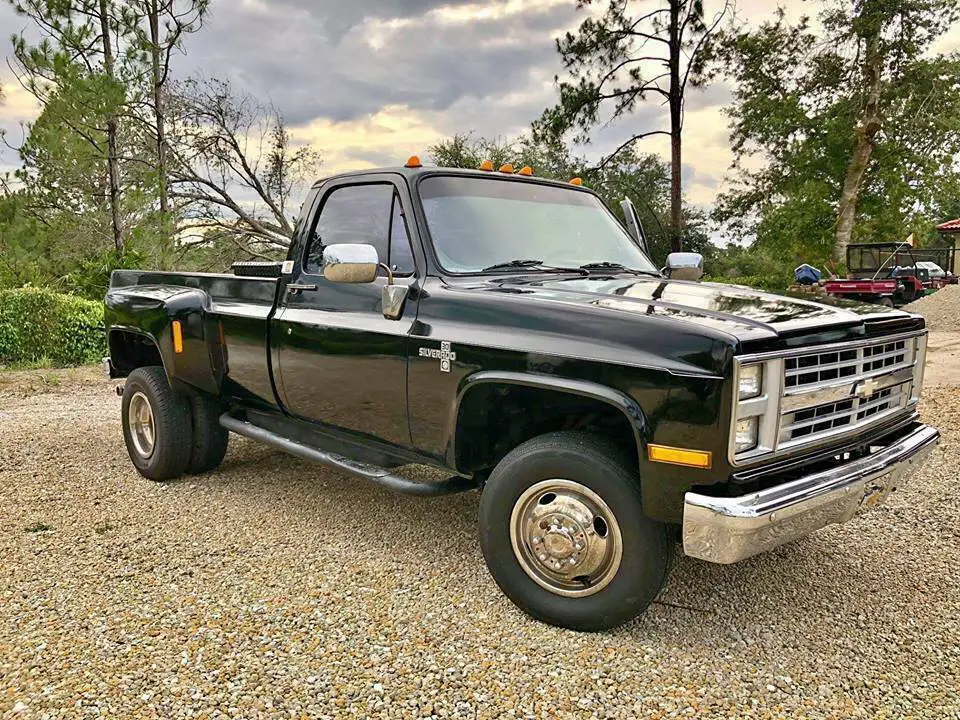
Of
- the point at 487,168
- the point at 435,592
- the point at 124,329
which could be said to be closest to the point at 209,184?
the point at 124,329

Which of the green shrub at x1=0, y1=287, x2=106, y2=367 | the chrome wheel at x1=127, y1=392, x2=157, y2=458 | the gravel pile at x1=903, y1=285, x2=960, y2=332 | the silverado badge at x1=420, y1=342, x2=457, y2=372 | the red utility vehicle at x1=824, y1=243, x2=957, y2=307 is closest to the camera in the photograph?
the silverado badge at x1=420, y1=342, x2=457, y2=372

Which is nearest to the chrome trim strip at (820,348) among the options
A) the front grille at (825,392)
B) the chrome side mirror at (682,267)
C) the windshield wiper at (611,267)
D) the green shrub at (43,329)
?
the front grille at (825,392)

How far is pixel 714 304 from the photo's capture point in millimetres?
3271

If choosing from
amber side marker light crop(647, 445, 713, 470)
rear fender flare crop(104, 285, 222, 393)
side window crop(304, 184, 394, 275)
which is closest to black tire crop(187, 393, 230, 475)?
rear fender flare crop(104, 285, 222, 393)

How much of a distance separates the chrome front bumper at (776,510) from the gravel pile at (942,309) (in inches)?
581

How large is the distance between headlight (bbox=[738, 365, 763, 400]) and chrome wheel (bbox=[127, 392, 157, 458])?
163 inches

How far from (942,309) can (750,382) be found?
1777 cm

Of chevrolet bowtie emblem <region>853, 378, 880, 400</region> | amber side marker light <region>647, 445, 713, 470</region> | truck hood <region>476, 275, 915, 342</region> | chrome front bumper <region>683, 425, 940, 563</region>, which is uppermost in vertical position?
truck hood <region>476, 275, 915, 342</region>

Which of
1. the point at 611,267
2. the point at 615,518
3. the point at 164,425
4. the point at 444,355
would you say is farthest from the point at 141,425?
the point at 615,518

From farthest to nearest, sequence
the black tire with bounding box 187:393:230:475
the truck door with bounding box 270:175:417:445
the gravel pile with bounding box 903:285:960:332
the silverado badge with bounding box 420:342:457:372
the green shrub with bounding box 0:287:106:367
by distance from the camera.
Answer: the gravel pile with bounding box 903:285:960:332, the green shrub with bounding box 0:287:106:367, the black tire with bounding box 187:393:230:475, the truck door with bounding box 270:175:417:445, the silverado badge with bounding box 420:342:457:372

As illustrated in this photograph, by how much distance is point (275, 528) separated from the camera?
445cm

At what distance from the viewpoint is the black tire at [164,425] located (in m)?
5.18

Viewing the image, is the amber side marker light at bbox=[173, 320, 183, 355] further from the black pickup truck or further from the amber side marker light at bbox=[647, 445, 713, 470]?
the amber side marker light at bbox=[647, 445, 713, 470]

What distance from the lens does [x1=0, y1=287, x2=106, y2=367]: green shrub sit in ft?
35.9
